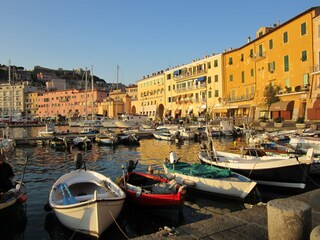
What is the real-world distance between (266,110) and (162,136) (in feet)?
61.9

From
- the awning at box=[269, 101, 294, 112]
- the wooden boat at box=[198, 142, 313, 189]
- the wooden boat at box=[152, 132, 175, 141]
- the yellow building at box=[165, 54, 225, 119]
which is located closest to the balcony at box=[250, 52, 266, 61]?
the awning at box=[269, 101, 294, 112]

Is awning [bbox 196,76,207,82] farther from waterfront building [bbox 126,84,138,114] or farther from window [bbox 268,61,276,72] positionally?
waterfront building [bbox 126,84,138,114]

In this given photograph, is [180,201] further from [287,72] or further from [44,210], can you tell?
[287,72]

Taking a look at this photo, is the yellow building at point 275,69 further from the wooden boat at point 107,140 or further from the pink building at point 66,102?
the pink building at point 66,102

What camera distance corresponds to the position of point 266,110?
160ft

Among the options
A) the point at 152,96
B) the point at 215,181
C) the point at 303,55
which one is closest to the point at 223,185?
the point at 215,181

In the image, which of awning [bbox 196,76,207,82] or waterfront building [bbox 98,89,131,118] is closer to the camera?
awning [bbox 196,76,207,82]

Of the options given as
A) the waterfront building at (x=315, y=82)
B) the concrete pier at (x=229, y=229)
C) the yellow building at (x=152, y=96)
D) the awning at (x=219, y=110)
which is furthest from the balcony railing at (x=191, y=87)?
the concrete pier at (x=229, y=229)

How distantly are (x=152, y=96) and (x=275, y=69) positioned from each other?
43.2 meters

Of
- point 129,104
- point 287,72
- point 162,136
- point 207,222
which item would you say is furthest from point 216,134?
point 129,104

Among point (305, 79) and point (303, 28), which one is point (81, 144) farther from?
point (303, 28)

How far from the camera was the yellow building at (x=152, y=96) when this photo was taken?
82.6 metres

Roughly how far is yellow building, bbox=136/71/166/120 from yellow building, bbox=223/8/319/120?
79.4 ft

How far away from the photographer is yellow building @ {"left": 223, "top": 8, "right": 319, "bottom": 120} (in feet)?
135
